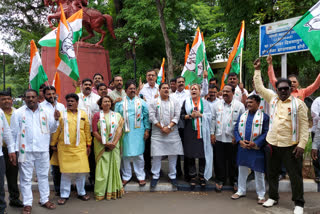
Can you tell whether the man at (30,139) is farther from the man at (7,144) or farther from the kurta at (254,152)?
the kurta at (254,152)

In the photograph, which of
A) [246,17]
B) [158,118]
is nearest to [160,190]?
[158,118]

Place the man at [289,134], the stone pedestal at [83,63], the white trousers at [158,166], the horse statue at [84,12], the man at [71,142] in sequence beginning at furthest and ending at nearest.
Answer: the horse statue at [84,12] < the stone pedestal at [83,63] < the white trousers at [158,166] < the man at [71,142] < the man at [289,134]

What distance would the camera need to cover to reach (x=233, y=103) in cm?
505

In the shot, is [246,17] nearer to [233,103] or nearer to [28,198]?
[233,103]

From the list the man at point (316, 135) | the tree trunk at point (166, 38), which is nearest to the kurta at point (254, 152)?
the man at point (316, 135)

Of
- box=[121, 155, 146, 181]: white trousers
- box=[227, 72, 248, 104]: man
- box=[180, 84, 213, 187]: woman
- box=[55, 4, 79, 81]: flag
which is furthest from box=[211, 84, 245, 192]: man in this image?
box=[55, 4, 79, 81]: flag

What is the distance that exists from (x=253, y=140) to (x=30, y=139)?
3477 mm

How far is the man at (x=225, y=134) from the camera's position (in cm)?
500

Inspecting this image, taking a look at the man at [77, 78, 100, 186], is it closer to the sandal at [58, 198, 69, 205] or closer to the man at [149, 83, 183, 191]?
the sandal at [58, 198, 69, 205]

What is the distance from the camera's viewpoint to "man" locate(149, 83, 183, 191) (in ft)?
16.9

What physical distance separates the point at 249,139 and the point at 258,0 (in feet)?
20.0

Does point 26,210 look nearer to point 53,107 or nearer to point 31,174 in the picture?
point 31,174

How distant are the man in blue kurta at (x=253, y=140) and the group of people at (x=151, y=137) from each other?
0.02 metres

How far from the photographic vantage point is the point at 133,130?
17.0ft
